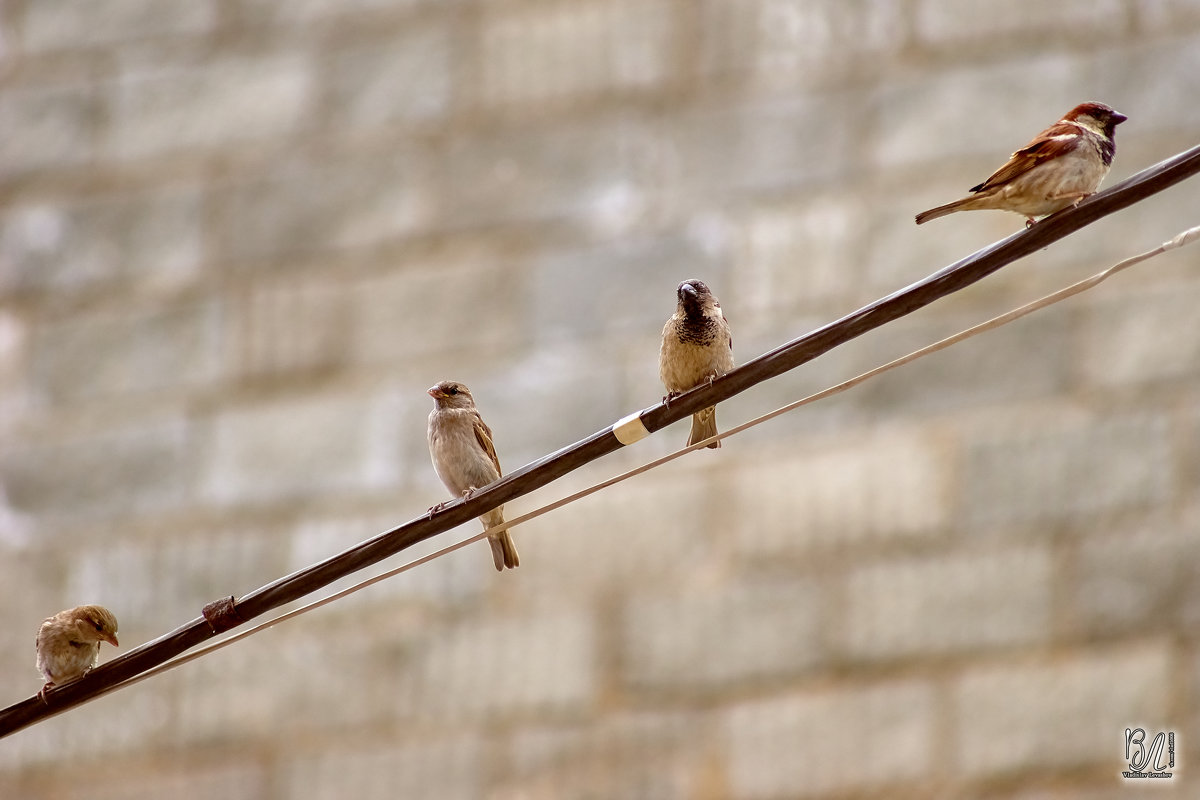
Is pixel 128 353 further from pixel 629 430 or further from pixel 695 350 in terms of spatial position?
pixel 629 430

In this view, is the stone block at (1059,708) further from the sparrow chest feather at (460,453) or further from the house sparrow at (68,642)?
the house sparrow at (68,642)

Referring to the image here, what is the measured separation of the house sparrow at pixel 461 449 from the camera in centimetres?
783

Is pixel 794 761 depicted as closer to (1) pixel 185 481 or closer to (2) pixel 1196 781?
(2) pixel 1196 781

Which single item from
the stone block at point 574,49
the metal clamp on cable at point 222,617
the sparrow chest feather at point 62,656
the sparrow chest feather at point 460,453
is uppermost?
the stone block at point 574,49

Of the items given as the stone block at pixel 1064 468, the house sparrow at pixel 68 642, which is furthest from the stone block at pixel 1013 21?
the house sparrow at pixel 68 642

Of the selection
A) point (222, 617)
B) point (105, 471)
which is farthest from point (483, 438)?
point (105, 471)

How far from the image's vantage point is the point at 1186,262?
28.6 ft

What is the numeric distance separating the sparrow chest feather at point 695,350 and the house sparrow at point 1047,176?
1152 mm

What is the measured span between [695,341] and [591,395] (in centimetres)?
276

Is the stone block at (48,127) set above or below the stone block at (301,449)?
above

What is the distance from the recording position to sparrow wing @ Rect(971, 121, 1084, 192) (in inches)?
235

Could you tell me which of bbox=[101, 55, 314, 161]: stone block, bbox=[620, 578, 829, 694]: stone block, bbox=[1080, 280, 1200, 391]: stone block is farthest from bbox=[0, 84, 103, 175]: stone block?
bbox=[1080, 280, 1200, 391]: stone block

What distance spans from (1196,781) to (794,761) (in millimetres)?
1725

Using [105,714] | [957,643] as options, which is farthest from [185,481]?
[957,643]
